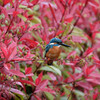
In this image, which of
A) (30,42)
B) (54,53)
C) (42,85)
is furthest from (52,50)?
(42,85)

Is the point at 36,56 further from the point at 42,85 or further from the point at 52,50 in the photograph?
the point at 52,50

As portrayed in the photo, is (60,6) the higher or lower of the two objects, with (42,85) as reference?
higher

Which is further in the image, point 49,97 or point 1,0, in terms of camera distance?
point 49,97

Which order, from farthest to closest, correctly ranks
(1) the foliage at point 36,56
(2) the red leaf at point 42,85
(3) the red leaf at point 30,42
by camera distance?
(3) the red leaf at point 30,42, (2) the red leaf at point 42,85, (1) the foliage at point 36,56

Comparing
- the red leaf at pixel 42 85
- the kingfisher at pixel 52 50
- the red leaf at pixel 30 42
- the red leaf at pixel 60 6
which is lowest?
the red leaf at pixel 42 85

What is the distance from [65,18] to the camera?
2.43m

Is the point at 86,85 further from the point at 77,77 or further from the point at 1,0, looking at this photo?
the point at 1,0

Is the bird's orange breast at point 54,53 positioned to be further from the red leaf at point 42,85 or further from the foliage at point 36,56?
the red leaf at point 42,85

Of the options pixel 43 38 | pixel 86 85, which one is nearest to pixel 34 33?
pixel 43 38

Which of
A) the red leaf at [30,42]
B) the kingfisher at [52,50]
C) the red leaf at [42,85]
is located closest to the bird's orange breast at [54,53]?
the kingfisher at [52,50]

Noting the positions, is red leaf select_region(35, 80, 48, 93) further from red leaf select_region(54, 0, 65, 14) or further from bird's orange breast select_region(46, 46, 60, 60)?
red leaf select_region(54, 0, 65, 14)

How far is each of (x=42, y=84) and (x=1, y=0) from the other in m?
0.90

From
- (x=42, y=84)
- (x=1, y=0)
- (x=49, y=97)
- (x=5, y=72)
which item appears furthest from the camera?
(x=49, y=97)

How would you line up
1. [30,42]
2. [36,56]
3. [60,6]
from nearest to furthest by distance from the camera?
[36,56] → [30,42] → [60,6]
